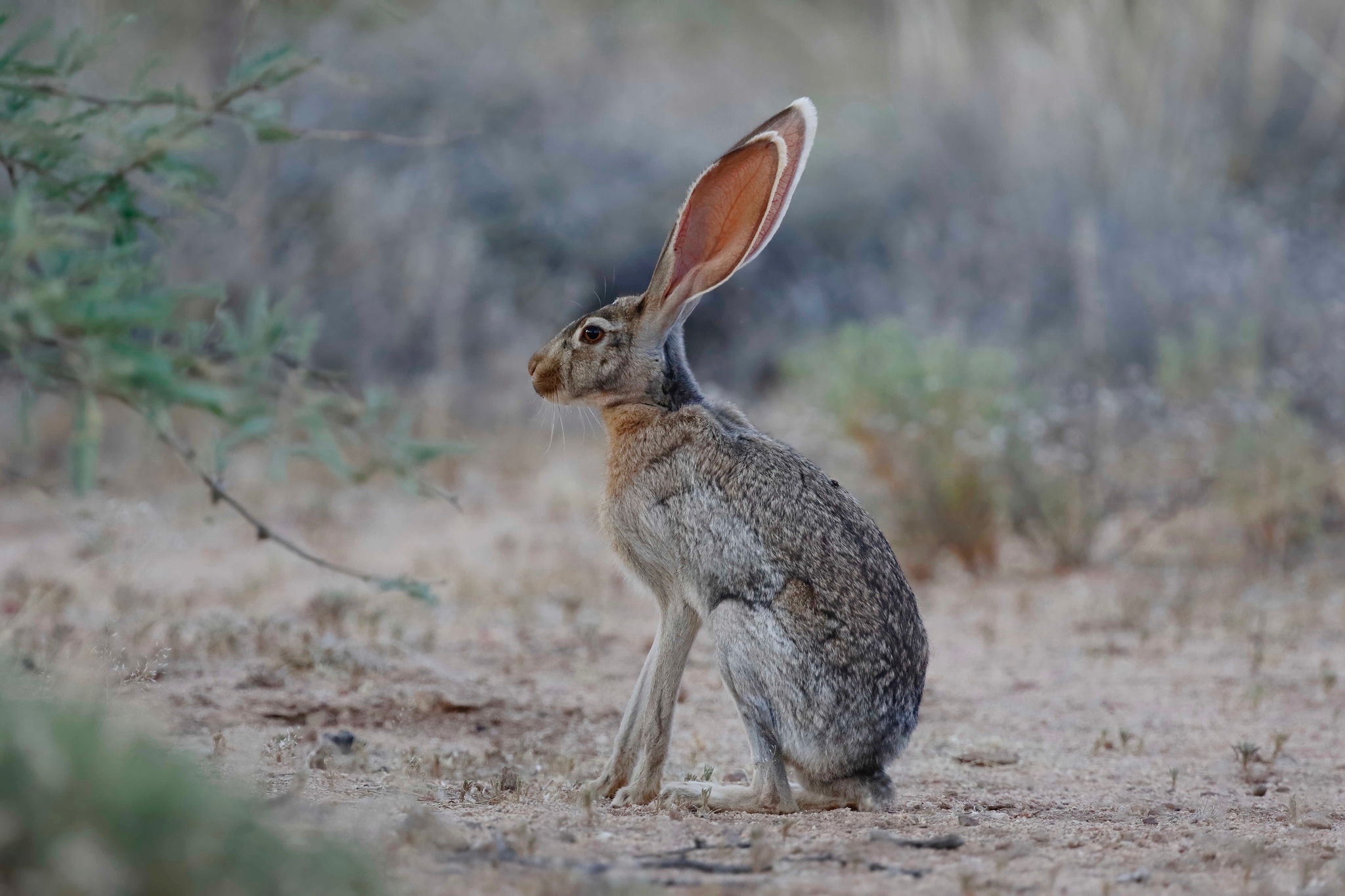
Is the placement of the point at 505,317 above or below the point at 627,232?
below

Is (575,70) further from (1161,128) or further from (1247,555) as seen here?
(1247,555)

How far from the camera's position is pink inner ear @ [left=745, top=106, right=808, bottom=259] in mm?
4328

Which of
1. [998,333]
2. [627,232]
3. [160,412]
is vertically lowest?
[160,412]

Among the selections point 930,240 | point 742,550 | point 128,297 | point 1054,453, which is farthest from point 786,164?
point 930,240

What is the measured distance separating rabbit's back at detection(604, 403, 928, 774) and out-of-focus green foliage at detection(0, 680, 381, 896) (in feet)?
6.75

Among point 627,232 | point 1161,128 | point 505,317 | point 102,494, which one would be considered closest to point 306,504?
point 102,494

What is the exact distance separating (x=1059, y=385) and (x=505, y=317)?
4.55m

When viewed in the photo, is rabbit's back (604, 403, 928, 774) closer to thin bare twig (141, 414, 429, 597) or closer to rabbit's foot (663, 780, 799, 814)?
rabbit's foot (663, 780, 799, 814)

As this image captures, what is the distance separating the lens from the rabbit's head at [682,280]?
4.37 m

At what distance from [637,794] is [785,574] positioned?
0.79 meters

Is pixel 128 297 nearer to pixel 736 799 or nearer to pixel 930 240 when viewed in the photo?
pixel 736 799

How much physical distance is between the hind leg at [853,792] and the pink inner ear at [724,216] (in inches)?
62.3

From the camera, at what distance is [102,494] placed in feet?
31.0

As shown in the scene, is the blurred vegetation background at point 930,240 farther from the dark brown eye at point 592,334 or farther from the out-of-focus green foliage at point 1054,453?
the dark brown eye at point 592,334
